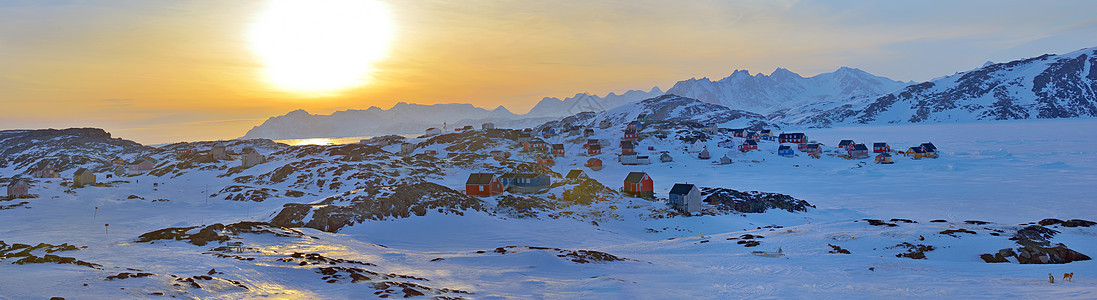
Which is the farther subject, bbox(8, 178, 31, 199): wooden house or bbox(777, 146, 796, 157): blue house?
bbox(777, 146, 796, 157): blue house

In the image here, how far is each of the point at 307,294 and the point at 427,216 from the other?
3380cm

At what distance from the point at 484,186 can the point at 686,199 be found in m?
25.1

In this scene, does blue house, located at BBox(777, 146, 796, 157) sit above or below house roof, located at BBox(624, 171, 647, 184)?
above

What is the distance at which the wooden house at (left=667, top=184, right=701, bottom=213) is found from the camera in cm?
6700

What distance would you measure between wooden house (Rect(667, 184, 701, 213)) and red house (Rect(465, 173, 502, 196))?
73.2ft

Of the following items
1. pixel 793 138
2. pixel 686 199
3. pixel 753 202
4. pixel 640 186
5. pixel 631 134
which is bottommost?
pixel 753 202

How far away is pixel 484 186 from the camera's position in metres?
72.4

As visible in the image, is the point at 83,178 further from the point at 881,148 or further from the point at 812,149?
the point at 881,148

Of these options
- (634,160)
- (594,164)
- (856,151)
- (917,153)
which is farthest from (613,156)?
(917,153)

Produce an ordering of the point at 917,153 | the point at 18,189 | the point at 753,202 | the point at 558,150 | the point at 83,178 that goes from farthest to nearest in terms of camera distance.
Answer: the point at 558,150, the point at 917,153, the point at 83,178, the point at 753,202, the point at 18,189

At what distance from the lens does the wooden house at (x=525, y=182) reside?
251 ft

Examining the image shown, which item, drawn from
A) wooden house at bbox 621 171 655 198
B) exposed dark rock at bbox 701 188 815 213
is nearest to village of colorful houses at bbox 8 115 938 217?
wooden house at bbox 621 171 655 198

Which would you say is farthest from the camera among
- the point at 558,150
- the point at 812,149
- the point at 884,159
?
the point at 558,150

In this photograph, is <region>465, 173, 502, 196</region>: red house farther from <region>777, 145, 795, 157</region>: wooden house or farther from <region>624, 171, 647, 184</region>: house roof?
<region>777, 145, 795, 157</region>: wooden house
